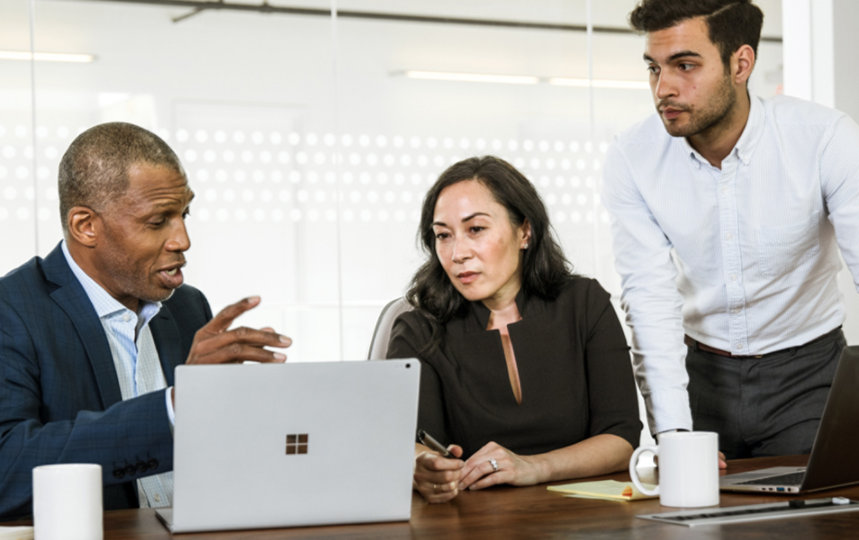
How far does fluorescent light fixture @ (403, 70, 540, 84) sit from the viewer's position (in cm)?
494

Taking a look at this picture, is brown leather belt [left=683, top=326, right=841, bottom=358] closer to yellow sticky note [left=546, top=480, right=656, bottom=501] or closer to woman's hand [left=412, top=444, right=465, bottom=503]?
yellow sticky note [left=546, top=480, right=656, bottom=501]

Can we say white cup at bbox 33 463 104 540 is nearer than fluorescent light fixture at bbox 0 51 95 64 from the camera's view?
Yes

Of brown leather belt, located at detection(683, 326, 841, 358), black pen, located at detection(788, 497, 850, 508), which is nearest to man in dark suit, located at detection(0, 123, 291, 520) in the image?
black pen, located at detection(788, 497, 850, 508)

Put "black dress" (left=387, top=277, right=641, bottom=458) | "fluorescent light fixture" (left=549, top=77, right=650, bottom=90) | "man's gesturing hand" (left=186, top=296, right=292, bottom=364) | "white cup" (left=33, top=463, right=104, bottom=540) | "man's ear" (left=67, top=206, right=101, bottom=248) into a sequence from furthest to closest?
"fluorescent light fixture" (left=549, top=77, right=650, bottom=90) < "black dress" (left=387, top=277, right=641, bottom=458) < "man's ear" (left=67, top=206, right=101, bottom=248) < "man's gesturing hand" (left=186, top=296, right=292, bottom=364) < "white cup" (left=33, top=463, right=104, bottom=540)

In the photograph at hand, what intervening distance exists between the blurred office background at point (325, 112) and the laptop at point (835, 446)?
3.15 m

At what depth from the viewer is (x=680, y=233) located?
96.0 inches

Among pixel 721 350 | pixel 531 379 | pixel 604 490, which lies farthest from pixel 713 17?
pixel 604 490

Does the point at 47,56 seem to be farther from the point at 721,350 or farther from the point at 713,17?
the point at 721,350

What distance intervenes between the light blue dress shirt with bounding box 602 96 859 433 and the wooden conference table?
770 mm

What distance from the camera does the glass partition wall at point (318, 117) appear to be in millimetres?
4398

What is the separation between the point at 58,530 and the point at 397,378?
46cm

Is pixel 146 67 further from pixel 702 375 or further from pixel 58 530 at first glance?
pixel 58 530

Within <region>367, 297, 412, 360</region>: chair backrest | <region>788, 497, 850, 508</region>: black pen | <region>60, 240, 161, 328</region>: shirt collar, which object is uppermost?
<region>60, 240, 161, 328</region>: shirt collar

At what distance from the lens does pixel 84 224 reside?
1.93 metres
